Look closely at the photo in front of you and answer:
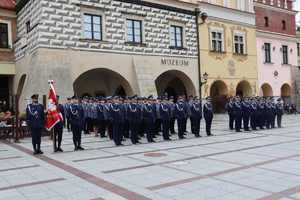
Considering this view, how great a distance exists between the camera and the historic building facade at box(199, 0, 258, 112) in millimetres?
28094

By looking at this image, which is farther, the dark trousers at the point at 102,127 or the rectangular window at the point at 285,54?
the rectangular window at the point at 285,54

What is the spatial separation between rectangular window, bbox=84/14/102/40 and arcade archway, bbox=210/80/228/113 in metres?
11.5

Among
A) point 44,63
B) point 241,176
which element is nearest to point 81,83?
point 44,63

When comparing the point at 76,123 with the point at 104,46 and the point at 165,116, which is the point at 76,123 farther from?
the point at 104,46

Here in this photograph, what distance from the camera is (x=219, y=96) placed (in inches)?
1164

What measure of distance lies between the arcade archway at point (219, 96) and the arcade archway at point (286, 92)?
10.0m

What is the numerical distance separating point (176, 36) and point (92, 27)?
6.81 meters

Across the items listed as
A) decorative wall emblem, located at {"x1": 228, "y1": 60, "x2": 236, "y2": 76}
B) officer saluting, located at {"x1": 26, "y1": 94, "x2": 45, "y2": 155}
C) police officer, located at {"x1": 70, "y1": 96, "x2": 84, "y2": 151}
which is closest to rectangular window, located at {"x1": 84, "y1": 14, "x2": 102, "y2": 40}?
police officer, located at {"x1": 70, "y1": 96, "x2": 84, "y2": 151}

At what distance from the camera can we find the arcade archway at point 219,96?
29.4m

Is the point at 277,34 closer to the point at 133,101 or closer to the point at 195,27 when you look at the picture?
the point at 195,27

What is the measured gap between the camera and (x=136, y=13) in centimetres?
2348

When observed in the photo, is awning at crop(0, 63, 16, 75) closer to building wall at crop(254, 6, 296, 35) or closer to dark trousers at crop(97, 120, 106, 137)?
dark trousers at crop(97, 120, 106, 137)

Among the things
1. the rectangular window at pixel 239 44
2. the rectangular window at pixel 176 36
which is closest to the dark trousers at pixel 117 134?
the rectangular window at pixel 176 36

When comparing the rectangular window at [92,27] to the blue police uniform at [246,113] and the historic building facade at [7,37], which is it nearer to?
the historic building facade at [7,37]
